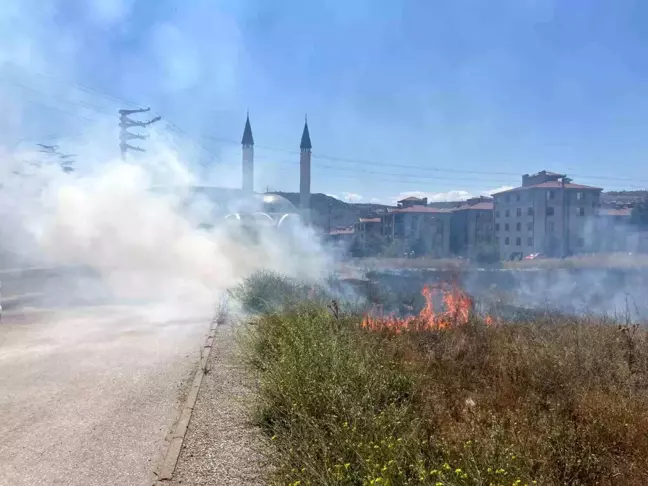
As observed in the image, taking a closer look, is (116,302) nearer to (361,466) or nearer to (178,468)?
(178,468)

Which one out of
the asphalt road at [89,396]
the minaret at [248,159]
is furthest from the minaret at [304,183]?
the asphalt road at [89,396]

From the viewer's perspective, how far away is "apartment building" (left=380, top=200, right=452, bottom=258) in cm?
5409

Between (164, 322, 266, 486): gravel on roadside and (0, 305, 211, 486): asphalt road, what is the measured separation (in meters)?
0.29

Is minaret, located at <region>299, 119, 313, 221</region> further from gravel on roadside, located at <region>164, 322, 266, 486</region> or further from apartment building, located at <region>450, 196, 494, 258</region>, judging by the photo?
gravel on roadside, located at <region>164, 322, 266, 486</region>

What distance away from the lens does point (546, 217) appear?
146ft

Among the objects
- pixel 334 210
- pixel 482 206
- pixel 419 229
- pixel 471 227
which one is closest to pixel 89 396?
pixel 419 229

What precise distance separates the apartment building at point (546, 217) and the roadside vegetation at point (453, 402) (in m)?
32.9

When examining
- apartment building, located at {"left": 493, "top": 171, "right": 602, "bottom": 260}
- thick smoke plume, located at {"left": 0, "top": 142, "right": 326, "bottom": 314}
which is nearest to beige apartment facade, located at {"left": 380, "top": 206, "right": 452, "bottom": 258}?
apartment building, located at {"left": 493, "top": 171, "right": 602, "bottom": 260}

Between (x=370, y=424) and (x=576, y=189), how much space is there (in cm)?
4606

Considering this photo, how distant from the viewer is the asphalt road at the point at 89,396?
4375 millimetres

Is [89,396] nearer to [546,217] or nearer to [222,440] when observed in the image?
[222,440]

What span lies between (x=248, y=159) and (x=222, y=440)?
5390cm

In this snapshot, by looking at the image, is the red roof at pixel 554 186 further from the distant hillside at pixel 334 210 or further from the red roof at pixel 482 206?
the distant hillside at pixel 334 210

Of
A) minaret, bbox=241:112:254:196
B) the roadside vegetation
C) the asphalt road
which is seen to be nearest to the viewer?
the roadside vegetation
